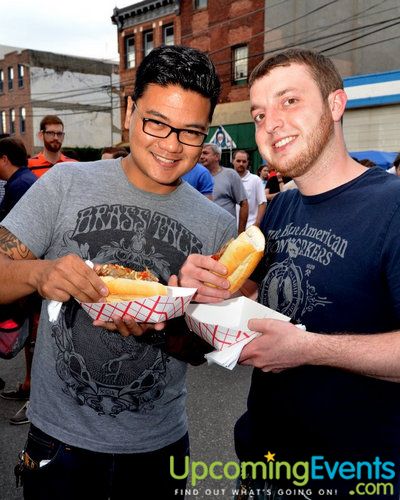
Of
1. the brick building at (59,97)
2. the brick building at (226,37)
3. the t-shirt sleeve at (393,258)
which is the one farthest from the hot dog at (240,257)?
the brick building at (59,97)

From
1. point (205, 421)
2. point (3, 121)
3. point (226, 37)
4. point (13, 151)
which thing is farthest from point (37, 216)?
point (3, 121)

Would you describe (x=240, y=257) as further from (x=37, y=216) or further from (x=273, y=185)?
(x=273, y=185)

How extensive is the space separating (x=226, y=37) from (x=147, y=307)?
23.5 metres

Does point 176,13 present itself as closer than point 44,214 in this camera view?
No

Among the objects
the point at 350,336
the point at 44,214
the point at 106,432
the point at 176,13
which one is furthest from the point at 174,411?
the point at 176,13

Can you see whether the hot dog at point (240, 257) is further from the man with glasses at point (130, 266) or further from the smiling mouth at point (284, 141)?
the smiling mouth at point (284, 141)

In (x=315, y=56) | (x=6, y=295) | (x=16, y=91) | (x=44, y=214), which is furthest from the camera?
(x=16, y=91)

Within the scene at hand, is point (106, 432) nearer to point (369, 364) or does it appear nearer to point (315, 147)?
point (369, 364)

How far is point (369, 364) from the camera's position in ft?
5.07

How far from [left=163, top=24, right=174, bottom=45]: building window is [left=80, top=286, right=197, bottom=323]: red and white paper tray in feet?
87.1

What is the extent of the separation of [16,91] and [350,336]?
142 feet

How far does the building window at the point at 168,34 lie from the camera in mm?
25062

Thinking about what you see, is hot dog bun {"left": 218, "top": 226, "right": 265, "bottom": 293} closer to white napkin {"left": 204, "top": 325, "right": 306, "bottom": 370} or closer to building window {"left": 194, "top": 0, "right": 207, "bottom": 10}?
white napkin {"left": 204, "top": 325, "right": 306, "bottom": 370}

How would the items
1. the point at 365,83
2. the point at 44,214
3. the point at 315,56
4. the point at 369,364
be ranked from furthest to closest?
the point at 365,83, the point at 315,56, the point at 44,214, the point at 369,364
